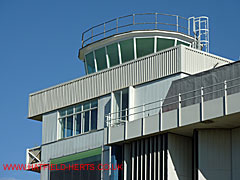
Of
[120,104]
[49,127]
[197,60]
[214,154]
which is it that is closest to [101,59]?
[120,104]

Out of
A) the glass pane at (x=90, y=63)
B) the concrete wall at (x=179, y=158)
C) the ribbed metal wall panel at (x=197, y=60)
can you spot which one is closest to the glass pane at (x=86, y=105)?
the glass pane at (x=90, y=63)

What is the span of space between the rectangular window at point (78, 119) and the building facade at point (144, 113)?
6cm

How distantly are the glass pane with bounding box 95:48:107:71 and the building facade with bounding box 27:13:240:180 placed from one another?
70mm

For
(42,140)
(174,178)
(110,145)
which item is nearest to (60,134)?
(42,140)

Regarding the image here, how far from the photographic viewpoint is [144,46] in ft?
157

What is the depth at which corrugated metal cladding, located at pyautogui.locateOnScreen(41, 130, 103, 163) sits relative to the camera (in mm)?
46500

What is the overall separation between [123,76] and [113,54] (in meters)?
3.31

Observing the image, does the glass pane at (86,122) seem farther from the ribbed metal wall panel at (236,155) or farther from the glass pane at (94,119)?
the ribbed metal wall panel at (236,155)

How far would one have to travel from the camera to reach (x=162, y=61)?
4384 centimetres

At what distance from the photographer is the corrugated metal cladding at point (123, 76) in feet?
142

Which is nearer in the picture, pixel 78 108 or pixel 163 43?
pixel 163 43

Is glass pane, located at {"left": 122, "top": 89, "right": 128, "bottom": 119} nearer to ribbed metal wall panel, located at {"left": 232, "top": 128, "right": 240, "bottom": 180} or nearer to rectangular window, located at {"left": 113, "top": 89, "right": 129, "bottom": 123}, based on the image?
rectangular window, located at {"left": 113, "top": 89, "right": 129, "bottom": 123}

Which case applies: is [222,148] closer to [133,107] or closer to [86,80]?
[133,107]

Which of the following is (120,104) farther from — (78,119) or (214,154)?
(214,154)
